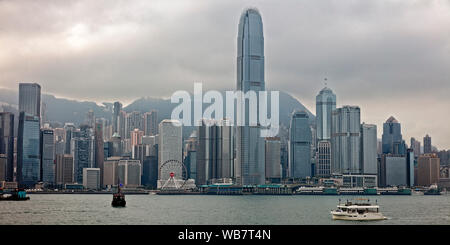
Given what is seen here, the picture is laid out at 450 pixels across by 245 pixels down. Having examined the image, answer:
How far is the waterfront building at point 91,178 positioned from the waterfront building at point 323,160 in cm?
5893

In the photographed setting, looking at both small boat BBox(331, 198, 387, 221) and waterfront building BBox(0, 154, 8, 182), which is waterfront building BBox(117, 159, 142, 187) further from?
Answer: small boat BBox(331, 198, 387, 221)

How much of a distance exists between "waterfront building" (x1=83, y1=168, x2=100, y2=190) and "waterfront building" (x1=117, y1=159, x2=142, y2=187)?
5762 millimetres

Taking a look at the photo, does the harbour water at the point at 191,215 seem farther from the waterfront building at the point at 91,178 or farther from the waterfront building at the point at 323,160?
the waterfront building at the point at 323,160

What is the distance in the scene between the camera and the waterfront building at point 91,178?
143500mm

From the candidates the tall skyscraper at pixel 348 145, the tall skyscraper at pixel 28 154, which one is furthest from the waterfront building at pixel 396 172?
the tall skyscraper at pixel 28 154

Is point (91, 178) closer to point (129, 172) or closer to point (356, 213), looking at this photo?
point (129, 172)

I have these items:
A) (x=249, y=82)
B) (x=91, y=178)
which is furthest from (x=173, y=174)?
(x=249, y=82)

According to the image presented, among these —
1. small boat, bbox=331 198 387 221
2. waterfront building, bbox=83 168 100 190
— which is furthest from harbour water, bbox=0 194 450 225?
waterfront building, bbox=83 168 100 190

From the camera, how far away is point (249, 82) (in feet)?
457

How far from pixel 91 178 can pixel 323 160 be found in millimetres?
63988

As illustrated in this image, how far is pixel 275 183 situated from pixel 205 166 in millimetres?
19370

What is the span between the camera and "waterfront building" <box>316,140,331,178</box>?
16227cm
